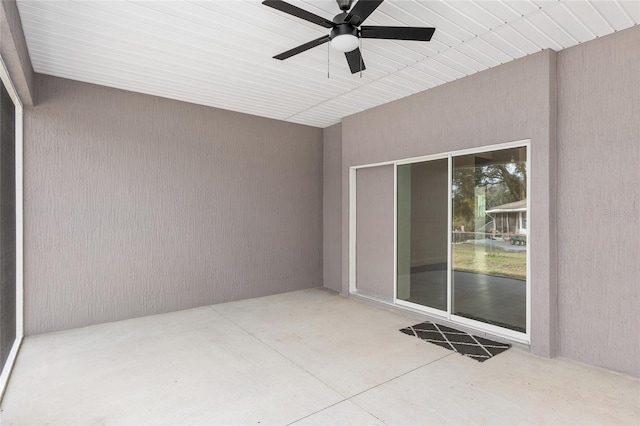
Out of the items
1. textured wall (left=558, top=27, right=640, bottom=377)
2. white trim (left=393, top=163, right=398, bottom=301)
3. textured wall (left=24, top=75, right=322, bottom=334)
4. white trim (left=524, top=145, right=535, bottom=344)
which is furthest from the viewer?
white trim (left=393, top=163, right=398, bottom=301)

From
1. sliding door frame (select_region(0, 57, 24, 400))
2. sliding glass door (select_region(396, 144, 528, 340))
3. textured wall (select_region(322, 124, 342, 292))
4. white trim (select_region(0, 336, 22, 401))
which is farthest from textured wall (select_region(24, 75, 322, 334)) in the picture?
sliding glass door (select_region(396, 144, 528, 340))

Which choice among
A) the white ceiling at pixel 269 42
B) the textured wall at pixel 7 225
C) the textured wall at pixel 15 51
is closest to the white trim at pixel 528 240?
the white ceiling at pixel 269 42

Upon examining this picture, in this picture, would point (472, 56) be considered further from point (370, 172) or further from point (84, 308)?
point (84, 308)

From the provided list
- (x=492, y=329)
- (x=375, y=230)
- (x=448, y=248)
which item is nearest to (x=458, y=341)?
(x=492, y=329)

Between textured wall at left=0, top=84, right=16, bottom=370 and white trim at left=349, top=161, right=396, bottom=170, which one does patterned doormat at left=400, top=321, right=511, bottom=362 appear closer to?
white trim at left=349, top=161, right=396, bottom=170

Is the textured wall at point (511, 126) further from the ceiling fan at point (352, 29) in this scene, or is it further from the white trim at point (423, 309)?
the ceiling fan at point (352, 29)

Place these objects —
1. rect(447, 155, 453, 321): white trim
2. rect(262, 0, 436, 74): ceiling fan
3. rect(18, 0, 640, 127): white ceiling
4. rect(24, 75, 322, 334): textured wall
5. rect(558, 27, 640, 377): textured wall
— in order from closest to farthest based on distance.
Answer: rect(262, 0, 436, 74): ceiling fan, rect(18, 0, 640, 127): white ceiling, rect(558, 27, 640, 377): textured wall, rect(24, 75, 322, 334): textured wall, rect(447, 155, 453, 321): white trim

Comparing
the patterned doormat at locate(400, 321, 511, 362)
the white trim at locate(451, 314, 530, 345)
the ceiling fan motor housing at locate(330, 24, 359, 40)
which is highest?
the ceiling fan motor housing at locate(330, 24, 359, 40)

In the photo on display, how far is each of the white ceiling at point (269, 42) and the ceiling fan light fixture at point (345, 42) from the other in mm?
357

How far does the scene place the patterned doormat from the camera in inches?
135

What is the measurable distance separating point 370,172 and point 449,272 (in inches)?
76.6

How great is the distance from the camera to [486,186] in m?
3.90

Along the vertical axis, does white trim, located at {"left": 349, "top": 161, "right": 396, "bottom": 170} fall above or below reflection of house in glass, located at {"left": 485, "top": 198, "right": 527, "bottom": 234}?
above

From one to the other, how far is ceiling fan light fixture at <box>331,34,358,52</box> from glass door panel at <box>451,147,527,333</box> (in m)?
2.14
